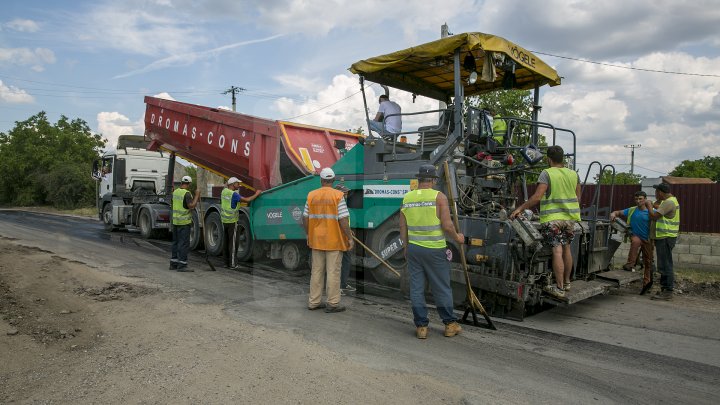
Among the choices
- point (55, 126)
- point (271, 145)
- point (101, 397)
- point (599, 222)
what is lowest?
point (101, 397)

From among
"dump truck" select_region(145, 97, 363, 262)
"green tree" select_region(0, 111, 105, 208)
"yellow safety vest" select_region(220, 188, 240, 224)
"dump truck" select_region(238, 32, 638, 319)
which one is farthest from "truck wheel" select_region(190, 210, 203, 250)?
"green tree" select_region(0, 111, 105, 208)

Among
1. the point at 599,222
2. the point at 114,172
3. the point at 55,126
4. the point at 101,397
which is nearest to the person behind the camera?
the point at 101,397

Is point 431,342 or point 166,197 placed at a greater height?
point 166,197

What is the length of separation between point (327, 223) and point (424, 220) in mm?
1464

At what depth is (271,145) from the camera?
9.37 metres

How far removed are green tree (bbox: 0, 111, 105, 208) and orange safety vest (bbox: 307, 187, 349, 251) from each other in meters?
34.0

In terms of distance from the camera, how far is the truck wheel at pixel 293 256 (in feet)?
28.4

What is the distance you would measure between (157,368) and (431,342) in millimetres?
2395

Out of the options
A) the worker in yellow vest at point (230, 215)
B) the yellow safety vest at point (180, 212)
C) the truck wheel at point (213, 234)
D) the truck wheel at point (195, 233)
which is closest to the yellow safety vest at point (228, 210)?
the worker in yellow vest at point (230, 215)

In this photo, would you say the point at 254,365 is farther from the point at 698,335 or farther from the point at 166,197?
the point at 166,197

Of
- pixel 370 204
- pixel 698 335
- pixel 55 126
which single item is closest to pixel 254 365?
pixel 370 204

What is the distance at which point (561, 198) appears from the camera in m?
5.90

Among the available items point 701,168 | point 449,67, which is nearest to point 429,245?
point 449,67

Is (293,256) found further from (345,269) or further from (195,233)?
(195,233)
